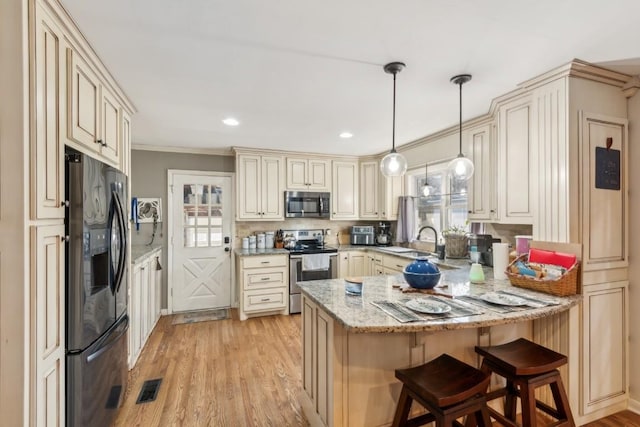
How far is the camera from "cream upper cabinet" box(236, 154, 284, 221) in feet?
14.0

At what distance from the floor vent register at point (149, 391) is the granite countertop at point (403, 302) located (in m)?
1.49

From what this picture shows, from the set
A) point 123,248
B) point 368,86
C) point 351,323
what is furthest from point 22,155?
point 368,86

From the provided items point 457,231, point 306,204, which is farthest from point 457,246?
point 306,204

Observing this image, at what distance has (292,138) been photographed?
3.77 metres

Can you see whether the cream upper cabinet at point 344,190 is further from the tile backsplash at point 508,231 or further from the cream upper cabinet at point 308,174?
the tile backsplash at point 508,231

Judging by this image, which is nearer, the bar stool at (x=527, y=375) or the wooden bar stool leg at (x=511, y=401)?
the bar stool at (x=527, y=375)

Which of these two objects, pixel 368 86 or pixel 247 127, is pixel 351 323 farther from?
pixel 247 127

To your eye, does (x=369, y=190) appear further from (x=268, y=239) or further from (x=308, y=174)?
(x=268, y=239)

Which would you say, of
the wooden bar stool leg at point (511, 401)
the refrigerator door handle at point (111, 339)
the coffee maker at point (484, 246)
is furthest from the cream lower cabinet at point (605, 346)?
the refrigerator door handle at point (111, 339)

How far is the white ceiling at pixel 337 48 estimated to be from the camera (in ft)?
4.66

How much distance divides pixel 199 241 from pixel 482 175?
375 cm

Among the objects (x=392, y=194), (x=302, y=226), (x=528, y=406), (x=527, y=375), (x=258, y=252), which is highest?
(x=392, y=194)

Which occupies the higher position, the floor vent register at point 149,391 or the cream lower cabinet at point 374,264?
the cream lower cabinet at point 374,264

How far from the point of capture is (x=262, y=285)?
405cm
